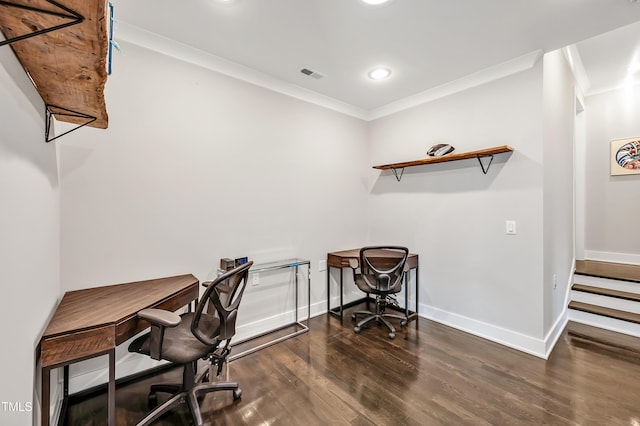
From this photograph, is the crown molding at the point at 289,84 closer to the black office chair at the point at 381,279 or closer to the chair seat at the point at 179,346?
the black office chair at the point at 381,279

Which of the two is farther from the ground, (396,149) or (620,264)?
(396,149)

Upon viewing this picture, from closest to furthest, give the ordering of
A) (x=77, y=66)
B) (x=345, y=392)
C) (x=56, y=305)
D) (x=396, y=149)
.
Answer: (x=77, y=66) < (x=56, y=305) < (x=345, y=392) < (x=396, y=149)

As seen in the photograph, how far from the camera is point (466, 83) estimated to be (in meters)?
2.95

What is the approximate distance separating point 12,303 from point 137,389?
4.83 ft

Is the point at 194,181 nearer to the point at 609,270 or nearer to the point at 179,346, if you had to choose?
the point at 179,346

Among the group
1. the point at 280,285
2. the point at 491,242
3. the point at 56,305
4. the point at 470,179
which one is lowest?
the point at 280,285

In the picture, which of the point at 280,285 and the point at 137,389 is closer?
the point at 137,389

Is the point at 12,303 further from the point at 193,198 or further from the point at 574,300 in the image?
the point at 574,300

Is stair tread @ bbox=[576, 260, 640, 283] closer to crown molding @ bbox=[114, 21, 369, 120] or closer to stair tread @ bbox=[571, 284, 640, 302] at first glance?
stair tread @ bbox=[571, 284, 640, 302]

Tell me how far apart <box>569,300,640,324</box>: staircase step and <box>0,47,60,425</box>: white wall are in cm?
457

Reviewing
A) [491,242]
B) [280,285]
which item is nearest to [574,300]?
[491,242]

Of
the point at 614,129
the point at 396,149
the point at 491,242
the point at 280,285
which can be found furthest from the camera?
the point at 614,129

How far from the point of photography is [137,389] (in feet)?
6.67

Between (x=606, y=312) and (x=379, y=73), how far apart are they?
3549 mm
